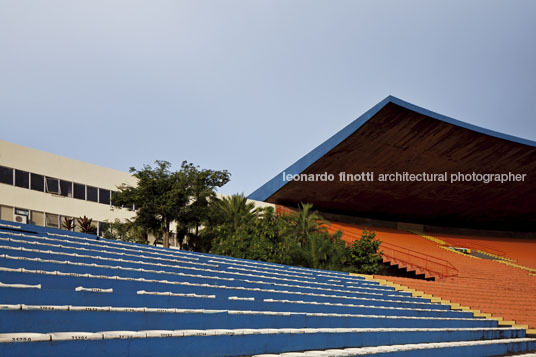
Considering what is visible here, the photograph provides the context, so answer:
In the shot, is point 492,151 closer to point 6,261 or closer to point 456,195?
point 456,195

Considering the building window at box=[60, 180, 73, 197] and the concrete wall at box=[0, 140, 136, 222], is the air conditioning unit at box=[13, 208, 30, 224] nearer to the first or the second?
the concrete wall at box=[0, 140, 136, 222]

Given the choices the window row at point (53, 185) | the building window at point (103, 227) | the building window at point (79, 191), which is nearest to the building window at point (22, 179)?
the window row at point (53, 185)

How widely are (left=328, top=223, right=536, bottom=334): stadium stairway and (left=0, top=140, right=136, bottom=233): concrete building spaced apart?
15.3m

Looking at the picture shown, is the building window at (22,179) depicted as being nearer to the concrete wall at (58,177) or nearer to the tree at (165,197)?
the concrete wall at (58,177)

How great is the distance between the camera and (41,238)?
8961 millimetres

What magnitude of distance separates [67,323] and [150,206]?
18.5 metres

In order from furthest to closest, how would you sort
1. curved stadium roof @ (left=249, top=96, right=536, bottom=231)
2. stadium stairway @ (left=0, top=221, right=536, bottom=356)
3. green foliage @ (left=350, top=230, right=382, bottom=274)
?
curved stadium roof @ (left=249, top=96, right=536, bottom=231), green foliage @ (left=350, top=230, right=382, bottom=274), stadium stairway @ (left=0, top=221, right=536, bottom=356)

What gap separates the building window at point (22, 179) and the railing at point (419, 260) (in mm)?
17679

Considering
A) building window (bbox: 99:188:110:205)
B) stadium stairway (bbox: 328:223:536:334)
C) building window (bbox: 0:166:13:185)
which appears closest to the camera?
stadium stairway (bbox: 328:223:536:334)

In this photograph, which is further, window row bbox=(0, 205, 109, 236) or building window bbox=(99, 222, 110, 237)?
building window bbox=(99, 222, 110, 237)

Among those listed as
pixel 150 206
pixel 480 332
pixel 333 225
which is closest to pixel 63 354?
pixel 480 332

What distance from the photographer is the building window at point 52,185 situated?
22.2 metres

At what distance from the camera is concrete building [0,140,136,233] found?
20.3 m

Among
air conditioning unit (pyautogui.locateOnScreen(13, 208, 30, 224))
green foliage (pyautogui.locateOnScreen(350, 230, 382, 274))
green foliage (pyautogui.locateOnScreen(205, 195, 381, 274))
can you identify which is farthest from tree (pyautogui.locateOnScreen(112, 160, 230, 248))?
green foliage (pyautogui.locateOnScreen(350, 230, 382, 274))
